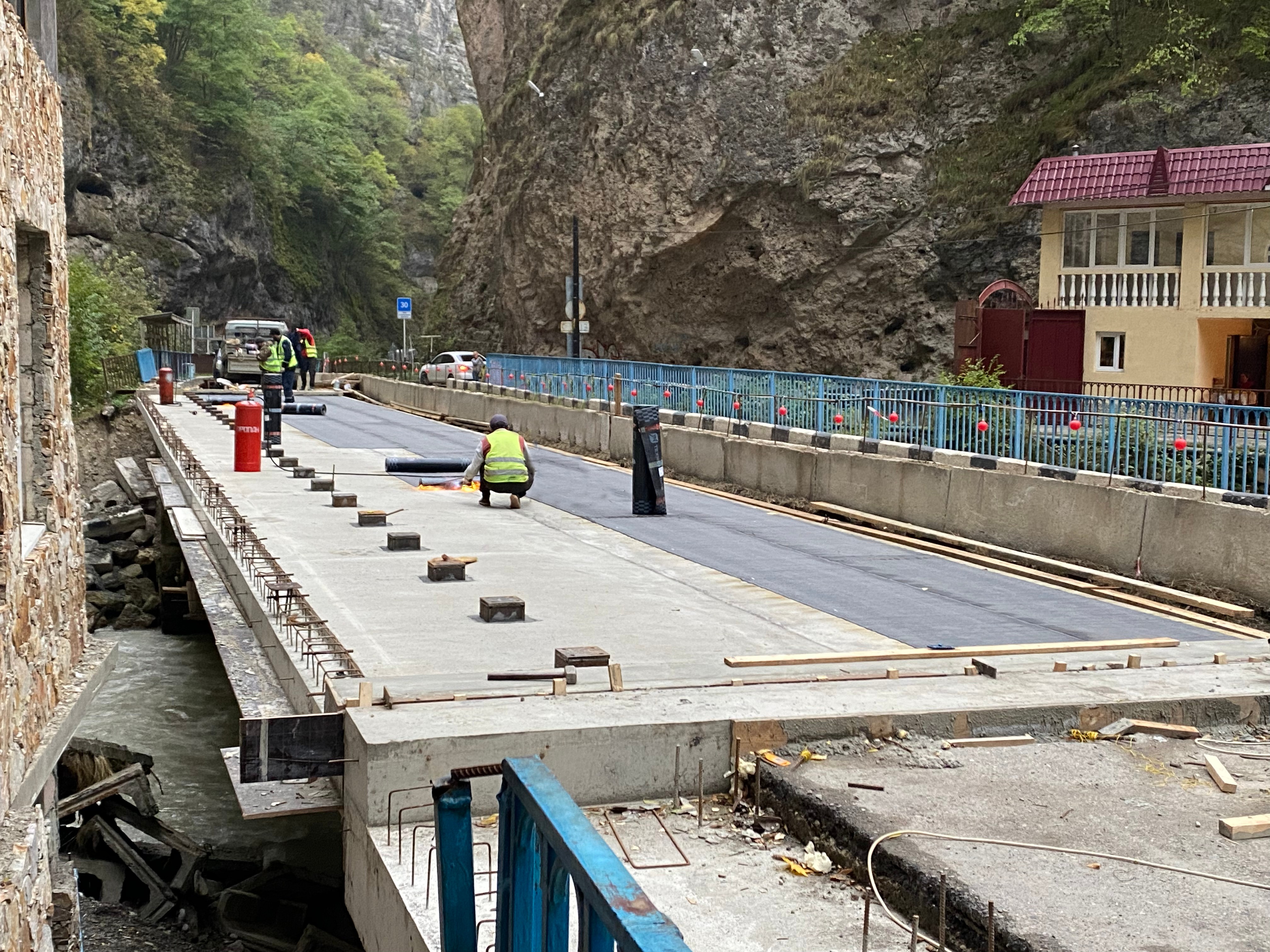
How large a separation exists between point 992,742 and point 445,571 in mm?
6686

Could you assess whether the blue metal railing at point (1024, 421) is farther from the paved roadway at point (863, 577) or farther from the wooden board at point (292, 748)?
the wooden board at point (292, 748)

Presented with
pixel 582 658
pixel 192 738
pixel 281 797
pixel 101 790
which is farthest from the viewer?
pixel 192 738

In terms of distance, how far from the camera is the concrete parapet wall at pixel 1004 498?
1339cm

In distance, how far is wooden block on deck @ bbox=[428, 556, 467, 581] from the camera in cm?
1330

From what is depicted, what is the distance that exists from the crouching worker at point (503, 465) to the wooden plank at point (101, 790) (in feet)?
24.1

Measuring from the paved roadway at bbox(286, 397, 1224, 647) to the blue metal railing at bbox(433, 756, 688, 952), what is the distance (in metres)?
7.18

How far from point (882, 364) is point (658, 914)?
152 ft

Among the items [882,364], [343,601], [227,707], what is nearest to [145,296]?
[882,364]

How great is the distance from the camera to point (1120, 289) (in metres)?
33.2

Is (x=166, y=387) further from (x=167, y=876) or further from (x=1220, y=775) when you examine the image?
(x=1220, y=775)

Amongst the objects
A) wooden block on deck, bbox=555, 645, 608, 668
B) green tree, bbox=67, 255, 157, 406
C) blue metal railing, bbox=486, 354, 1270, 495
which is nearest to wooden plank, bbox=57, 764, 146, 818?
wooden block on deck, bbox=555, 645, 608, 668

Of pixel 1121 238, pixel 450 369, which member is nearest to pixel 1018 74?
pixel 1121 238

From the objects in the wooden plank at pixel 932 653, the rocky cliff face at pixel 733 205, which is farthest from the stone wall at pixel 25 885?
the rocky cliff face at pixel 733 205

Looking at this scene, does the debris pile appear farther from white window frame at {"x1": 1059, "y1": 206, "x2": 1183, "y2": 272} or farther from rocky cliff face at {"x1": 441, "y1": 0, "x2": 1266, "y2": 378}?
rocky cliff face at {"x1": 441, "y1": 0, "x2": 1266, "y2": 378}
